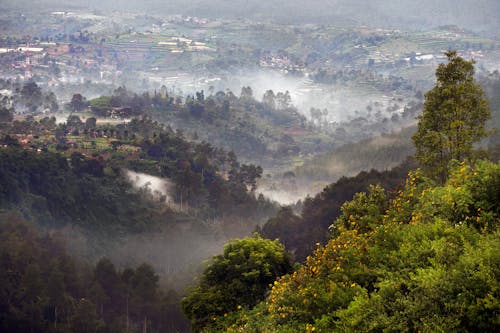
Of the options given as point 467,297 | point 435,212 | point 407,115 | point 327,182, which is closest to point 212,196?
point 327,182

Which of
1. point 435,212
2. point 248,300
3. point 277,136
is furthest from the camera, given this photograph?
point 277,136

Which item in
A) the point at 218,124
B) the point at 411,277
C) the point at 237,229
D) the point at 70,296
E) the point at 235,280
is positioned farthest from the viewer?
the point at 218,124

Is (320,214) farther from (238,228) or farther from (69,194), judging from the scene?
(69,194)

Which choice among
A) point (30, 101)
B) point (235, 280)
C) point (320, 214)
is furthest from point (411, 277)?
point (30, 101)

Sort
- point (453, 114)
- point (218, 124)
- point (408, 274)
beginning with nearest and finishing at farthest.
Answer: point (408, 274) < point (453, 114) < point (218, 124)

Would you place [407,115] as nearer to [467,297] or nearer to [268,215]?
[268,215]

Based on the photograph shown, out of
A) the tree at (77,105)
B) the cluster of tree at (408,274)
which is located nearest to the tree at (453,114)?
the cluster of tree at (408,274)
